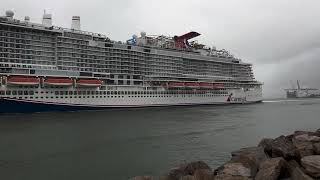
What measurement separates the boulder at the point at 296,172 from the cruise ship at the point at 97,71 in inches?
1871

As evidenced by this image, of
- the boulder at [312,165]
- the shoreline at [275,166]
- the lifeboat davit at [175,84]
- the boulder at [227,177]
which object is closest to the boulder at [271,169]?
the shoreline at [275,166]

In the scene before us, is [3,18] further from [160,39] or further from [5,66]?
[160,39]

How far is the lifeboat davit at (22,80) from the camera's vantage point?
53.3 meters

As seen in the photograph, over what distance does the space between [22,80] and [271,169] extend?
4841cm

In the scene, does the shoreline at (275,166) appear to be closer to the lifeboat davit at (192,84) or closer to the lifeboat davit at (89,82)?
the lifeboat davit at (89,82)

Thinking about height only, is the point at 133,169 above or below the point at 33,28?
below

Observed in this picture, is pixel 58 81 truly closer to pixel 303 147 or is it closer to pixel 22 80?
pixel 22 80

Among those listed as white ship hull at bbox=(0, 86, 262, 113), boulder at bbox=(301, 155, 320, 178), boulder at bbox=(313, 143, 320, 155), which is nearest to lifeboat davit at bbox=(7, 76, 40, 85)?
white ship hull at bbox=(0, 86, 262, 113)

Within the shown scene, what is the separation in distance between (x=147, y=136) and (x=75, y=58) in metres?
37.0

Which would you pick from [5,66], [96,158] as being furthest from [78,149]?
[5,66]

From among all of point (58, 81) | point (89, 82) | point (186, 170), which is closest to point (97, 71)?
point (89, 82)

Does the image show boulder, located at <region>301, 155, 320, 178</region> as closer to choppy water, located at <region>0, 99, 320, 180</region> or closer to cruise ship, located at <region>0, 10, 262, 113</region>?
choppy water, located at <region>0, 99, 320, 180</region>

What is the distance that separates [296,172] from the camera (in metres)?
12.3

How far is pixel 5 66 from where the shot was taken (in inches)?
2213
